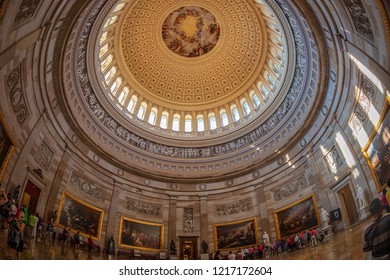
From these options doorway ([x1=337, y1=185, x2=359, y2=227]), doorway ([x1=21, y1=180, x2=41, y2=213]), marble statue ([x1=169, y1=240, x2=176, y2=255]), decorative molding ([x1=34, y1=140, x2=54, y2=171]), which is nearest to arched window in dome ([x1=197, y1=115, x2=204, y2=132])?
marble statue ([x1=169, y1=240, x2=176, y2=255])

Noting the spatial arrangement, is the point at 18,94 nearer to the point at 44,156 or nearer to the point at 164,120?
the point at 44,156

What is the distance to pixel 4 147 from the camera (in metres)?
13.6

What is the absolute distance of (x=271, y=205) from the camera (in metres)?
21.4

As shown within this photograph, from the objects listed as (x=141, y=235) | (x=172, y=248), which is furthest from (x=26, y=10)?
(x=172, y=248)

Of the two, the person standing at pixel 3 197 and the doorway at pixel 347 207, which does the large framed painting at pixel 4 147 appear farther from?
the doorway at pixel 347 207

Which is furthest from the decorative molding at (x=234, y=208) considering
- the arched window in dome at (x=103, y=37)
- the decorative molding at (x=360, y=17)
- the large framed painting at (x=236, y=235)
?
the arched window in dome at (x=103, y=37)

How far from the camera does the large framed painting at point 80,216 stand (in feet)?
58.9

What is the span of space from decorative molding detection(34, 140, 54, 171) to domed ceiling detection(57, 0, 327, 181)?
315 cm

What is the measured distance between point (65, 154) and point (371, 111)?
1704 centimetres

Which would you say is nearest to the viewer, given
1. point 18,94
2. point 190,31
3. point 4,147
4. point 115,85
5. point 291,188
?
point 4,147

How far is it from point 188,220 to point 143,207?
11.3ft

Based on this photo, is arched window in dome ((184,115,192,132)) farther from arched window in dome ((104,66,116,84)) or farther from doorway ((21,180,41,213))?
doorway ((21,180,41,213))

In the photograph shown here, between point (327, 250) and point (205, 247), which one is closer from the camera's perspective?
point (327, 250)

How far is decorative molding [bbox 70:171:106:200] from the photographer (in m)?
19.7
